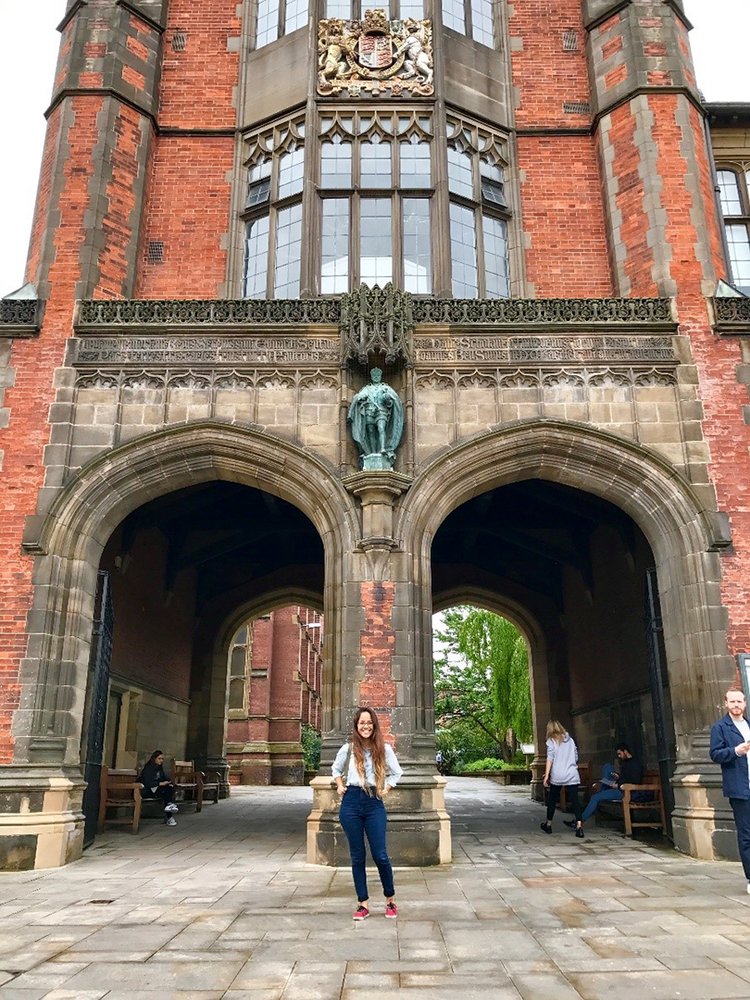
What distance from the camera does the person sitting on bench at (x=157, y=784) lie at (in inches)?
559

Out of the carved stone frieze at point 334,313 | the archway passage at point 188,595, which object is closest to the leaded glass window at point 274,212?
the carved stone frieze at point 334,313

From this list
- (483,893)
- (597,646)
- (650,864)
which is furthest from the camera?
(597,646)

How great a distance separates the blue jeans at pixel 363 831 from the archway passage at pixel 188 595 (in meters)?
5.83

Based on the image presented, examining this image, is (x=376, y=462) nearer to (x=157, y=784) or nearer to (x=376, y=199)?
(x=376, y=199)

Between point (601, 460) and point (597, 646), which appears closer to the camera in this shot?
point (601, 460)

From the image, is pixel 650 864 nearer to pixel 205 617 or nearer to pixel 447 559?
pixel 447 559

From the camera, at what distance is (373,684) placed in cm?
999

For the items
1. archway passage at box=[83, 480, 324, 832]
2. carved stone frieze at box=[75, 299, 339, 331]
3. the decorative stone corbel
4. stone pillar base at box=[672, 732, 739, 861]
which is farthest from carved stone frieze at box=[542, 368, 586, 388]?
archway passage at box=[83, 480, 324, 832]

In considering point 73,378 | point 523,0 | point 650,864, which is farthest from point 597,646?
point 523,0

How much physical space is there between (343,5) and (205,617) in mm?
13712

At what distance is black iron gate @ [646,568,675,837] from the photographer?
11047mm

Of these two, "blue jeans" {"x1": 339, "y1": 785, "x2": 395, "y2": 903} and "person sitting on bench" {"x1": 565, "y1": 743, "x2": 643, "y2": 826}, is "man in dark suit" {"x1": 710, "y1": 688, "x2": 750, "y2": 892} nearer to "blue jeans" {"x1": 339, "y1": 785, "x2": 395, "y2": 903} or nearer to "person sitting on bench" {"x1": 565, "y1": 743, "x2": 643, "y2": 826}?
"blue jeans" {"x1": 339, "y1": 785, "x2": 395, "y2": 903}

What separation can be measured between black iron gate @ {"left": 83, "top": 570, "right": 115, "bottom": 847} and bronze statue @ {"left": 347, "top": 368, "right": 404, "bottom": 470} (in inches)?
163

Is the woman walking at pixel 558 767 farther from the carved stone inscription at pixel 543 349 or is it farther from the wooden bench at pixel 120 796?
the wooden bench at pixel 120 796
